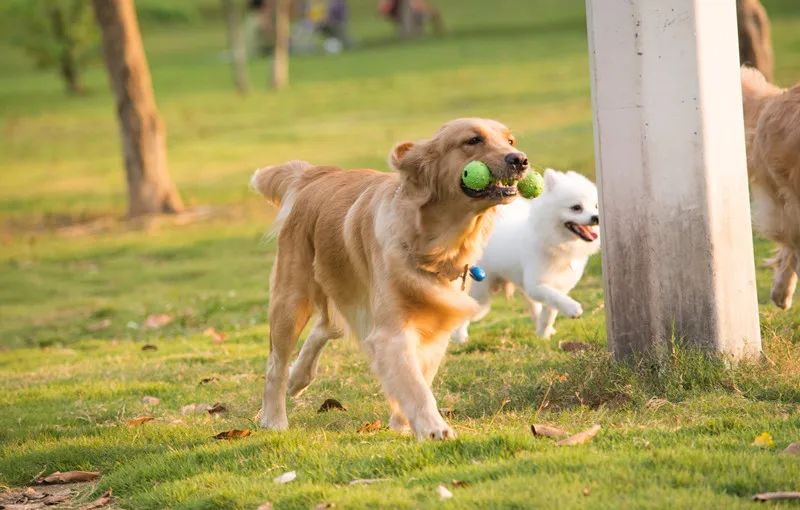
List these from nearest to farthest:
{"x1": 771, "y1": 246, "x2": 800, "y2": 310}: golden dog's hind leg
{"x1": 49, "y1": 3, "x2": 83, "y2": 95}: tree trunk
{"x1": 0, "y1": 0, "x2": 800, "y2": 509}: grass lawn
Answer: {"x1": 0, "y1": 0, "x2": 800, "y2": 509}: grass lawn < {"x1": 771, "y1": 246, "x2": 800, "y2": 310}: golden dog's hind leg < {"x1": 49, "y1": 3, "x2": 83, "y2": 95}: tree trunk

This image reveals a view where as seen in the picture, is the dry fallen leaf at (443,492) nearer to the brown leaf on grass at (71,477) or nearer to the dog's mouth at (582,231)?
the brown leaf on grass at (71,477)

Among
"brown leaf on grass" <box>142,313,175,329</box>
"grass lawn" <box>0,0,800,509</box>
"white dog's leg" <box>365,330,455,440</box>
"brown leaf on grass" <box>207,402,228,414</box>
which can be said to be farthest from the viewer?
"brown leaf on grass" <box>142,313,175,329</box>

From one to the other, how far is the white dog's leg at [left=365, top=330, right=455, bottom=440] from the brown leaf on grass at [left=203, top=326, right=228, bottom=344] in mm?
4487

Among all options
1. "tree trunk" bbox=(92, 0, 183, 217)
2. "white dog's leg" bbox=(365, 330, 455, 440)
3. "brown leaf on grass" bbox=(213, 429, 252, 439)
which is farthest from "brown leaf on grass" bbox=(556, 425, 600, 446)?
"tree trunk" bbox=(92, 0, 183, 217)

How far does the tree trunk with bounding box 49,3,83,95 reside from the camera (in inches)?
1484

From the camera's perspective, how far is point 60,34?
38.0 m

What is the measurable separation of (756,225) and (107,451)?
4.38 meters

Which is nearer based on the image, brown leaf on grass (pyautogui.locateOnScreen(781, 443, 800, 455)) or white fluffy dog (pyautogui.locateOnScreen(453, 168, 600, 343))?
brown leaf on grass (pyautogui.locateOnScreen(781, 443, 800, 455))

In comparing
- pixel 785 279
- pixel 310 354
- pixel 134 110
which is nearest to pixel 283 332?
pixel 310 354

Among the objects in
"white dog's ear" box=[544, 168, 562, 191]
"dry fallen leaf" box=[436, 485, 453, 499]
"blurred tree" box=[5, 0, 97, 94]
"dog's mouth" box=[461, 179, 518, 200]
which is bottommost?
"dry fallen leaf" box=[436, 485, 453, 499]

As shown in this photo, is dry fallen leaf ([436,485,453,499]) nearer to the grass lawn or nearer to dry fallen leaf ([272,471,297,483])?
the grass lawn

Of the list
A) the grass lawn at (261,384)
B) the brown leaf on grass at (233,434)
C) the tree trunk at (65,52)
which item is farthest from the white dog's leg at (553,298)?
the tree trunk at (65,52)

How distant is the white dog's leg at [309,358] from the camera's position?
7142mm

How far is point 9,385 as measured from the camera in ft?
29.2
